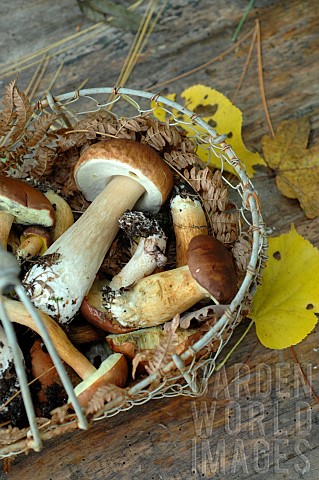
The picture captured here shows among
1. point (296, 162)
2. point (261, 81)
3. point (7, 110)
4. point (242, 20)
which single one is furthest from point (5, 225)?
point (242, 20)

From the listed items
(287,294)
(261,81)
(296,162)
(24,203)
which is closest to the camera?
(24,203)

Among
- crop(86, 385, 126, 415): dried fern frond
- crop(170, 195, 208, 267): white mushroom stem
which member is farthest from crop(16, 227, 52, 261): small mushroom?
crop(86, 385, 126, 415): dried fern frond

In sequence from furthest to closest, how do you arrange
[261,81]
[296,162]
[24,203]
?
[261,81], [296,162], [24,203]

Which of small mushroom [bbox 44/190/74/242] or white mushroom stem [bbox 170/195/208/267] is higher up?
small mushroom [bbox 44/190/74/242]

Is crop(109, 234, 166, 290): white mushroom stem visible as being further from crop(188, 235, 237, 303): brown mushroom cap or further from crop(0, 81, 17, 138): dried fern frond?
crop(0, 81, 17, 138): dried fern frond

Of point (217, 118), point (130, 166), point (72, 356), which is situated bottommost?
point (72, 356)

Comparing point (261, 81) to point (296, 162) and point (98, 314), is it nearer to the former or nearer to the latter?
point (296, 162)

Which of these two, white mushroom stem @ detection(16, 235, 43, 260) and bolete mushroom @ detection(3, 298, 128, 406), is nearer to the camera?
bolete mushroom @ detection(3, 298, 128, 406)
